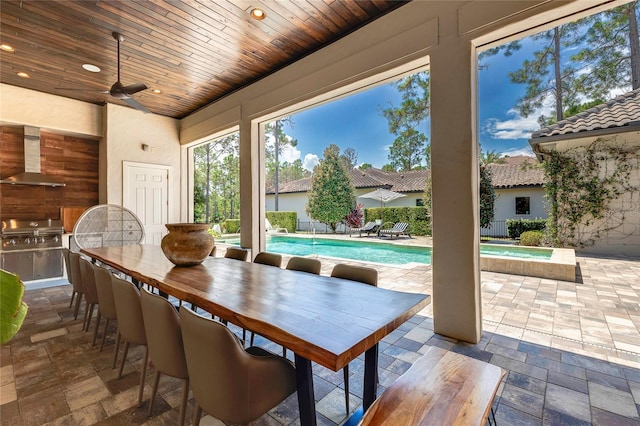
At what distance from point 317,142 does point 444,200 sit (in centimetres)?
1326

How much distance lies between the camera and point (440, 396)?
4.32 feet

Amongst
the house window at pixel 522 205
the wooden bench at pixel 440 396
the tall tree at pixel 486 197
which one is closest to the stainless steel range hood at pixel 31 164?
the wooden bench at pixel 440 396

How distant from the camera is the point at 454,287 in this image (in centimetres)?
272

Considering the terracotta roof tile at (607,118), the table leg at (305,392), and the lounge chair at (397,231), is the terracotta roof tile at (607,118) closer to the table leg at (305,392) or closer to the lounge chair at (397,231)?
the lounge chair at (397,231)

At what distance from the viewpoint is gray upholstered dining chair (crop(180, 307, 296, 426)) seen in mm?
1285

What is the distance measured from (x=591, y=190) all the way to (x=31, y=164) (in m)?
10.7

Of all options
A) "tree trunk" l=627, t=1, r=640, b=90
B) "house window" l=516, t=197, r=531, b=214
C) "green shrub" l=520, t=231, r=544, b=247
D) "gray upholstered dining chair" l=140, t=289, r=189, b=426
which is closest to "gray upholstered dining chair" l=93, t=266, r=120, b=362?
"gray upholstered dining chair" l=140, t=289, r=189, b=426

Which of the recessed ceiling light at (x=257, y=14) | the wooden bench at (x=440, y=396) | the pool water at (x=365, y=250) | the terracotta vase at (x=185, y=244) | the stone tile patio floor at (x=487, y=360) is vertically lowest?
the stone tile patio floor at (x=487, y=360)

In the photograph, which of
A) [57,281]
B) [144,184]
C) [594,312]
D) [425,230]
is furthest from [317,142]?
[594,312]

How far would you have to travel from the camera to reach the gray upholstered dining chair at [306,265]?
2.64 m

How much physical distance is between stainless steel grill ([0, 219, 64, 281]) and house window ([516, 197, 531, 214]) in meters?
12.8

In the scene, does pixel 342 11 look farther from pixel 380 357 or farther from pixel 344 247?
pixel 344 247

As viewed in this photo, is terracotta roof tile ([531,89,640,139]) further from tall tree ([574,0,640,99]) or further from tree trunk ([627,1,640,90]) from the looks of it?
tall tree ([574,0,640,99])

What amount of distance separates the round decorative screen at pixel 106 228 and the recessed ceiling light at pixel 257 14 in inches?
146
